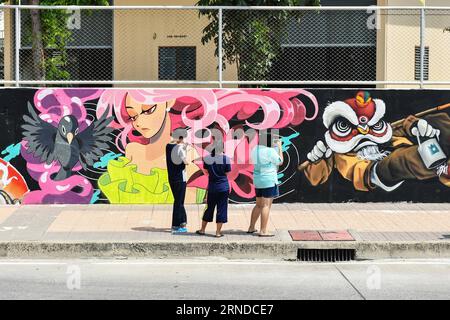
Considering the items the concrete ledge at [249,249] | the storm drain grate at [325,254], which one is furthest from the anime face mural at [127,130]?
the storm drain grate at [325,254]

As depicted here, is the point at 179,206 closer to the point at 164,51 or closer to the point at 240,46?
the point at 240,46

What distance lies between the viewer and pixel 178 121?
14.1m

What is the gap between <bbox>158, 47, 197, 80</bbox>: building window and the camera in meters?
15.0

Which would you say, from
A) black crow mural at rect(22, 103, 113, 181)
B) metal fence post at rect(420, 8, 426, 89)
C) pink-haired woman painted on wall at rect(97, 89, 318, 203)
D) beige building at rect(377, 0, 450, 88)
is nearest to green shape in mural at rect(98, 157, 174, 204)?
pink-haired woman painted on wall at rect(97, 89, 318, 203)

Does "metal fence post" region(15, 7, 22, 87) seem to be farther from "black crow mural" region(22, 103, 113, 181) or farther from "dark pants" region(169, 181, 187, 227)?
"dark pants" region(169, 181, 187, 227)

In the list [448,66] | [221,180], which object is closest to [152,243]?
[221,180]

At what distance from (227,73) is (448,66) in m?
4.01

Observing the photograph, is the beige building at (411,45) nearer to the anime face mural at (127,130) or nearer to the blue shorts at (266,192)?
the anime face mural at (127,130)

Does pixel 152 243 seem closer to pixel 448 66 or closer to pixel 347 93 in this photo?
pixel 347 93

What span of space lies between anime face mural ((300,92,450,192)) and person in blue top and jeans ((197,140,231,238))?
322 cm

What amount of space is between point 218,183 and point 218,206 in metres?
0.33

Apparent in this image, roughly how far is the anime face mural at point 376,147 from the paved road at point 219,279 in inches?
148

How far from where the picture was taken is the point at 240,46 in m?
14.3

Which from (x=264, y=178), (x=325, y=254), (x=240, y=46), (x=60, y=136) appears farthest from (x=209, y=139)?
(x=325, y=254)
